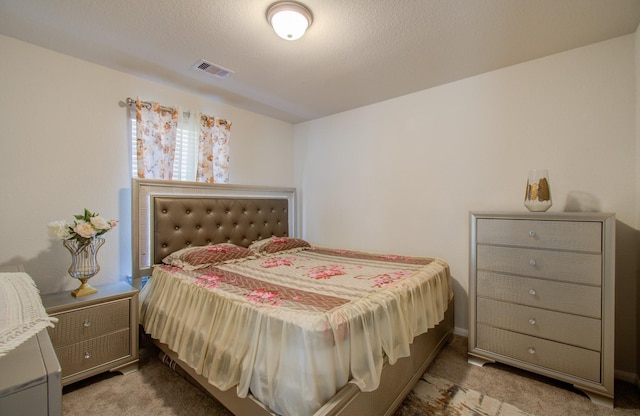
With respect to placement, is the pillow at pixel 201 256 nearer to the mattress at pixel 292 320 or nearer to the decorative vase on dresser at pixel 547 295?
the mattress at pixel 292 320

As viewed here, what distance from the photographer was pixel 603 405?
5.39 feet

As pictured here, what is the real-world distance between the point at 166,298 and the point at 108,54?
6.05ft

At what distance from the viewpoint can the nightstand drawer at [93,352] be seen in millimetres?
1704

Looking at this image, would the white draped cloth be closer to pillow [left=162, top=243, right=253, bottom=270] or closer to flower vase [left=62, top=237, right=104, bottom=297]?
flower vase [left=62, top=237, right=104, bottom=297]

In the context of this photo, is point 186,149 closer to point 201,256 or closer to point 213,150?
point 213,150

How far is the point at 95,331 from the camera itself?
1809 mm

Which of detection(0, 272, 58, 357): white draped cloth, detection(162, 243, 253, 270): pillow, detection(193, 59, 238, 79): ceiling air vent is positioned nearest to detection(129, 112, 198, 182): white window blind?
detection(193, 59, 238, 79): ceiling air vent

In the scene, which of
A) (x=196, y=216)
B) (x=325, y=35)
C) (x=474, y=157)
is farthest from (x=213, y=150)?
(x=474, y=157)

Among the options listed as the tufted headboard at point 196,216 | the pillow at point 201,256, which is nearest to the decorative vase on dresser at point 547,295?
the pillow at point 201,256

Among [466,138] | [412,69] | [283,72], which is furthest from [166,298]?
[466,138]

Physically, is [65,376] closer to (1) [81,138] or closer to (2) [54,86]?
(1) [81,138]

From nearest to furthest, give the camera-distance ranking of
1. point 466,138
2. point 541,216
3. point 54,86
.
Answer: point 541,216
point 54,86
point 466,138

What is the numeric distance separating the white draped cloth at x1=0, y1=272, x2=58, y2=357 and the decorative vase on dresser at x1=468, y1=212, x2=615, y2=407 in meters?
2.35

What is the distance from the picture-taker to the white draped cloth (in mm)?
744
